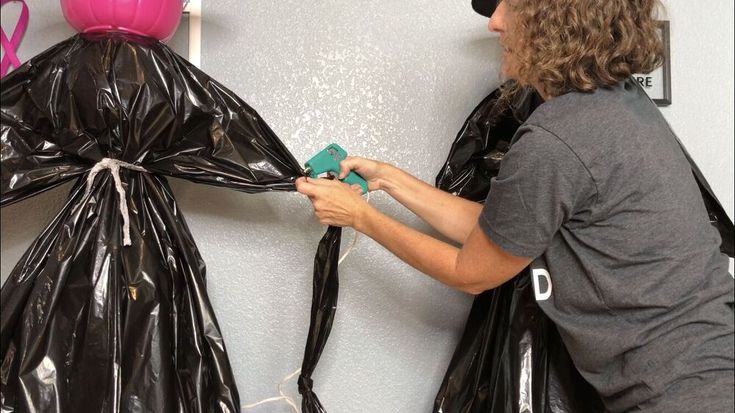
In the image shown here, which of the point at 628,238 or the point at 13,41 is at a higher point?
the point at 13,41

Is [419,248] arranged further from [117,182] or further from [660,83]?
[660,83]

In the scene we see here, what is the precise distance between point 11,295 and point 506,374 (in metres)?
0.80

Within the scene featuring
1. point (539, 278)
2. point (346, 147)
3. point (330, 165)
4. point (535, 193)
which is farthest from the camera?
point (346, 147)

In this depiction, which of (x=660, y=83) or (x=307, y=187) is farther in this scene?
(x=660, y=83)

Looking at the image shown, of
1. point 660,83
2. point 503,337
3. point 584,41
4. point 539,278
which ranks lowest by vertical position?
point 503,337

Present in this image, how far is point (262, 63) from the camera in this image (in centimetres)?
125

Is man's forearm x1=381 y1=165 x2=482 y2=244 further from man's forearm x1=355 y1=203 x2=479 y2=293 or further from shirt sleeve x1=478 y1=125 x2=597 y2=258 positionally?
shirt sleeve x1=478 y1=125 x2=597 y2=258

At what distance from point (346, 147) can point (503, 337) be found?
18.1 inches

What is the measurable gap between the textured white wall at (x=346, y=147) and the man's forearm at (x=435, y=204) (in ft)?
0.42

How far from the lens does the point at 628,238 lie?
2.90 feet

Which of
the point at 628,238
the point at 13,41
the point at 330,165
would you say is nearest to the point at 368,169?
the point at 330,165

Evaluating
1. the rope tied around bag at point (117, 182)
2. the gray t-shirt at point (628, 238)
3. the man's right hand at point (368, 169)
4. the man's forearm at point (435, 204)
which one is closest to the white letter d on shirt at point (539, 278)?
the gray t-shirt at point (628, 238)

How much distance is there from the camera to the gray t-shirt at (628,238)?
33.8 inches

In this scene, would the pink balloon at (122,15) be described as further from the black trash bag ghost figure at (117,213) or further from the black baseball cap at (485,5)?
the black baseball cap at (485,5)
